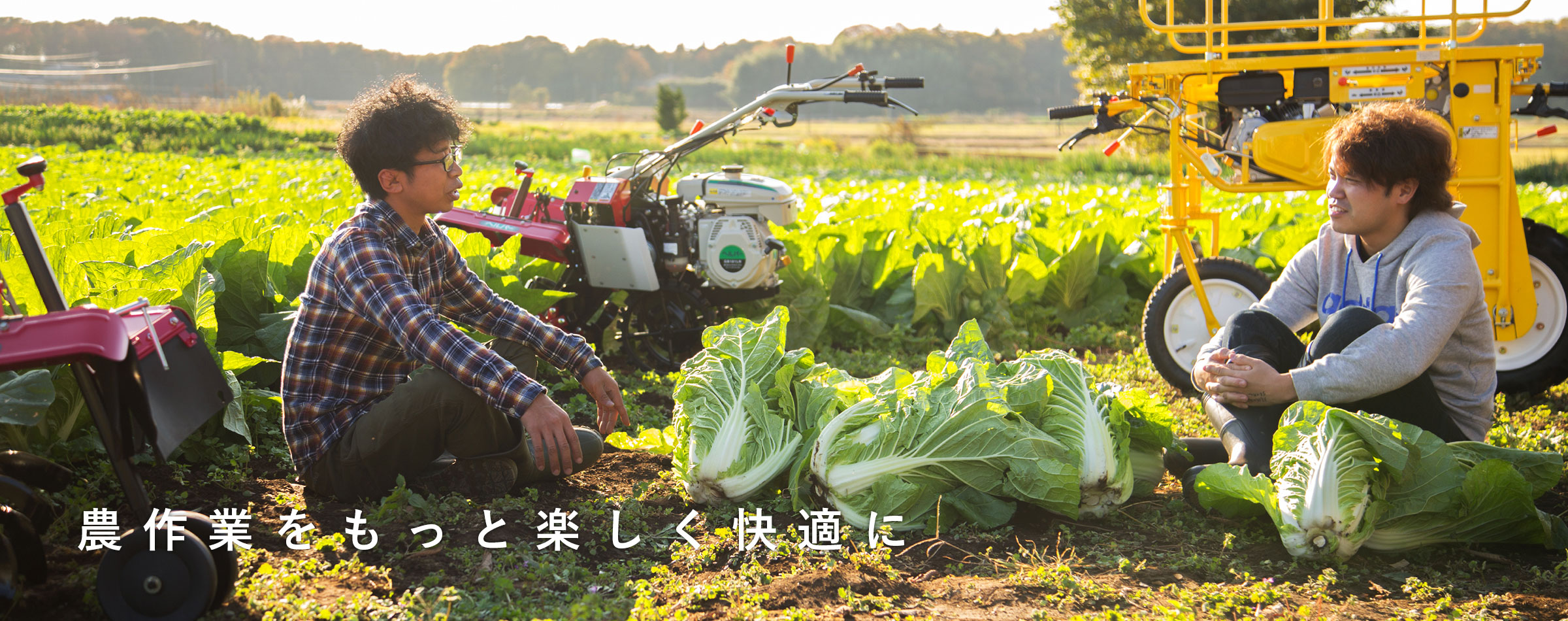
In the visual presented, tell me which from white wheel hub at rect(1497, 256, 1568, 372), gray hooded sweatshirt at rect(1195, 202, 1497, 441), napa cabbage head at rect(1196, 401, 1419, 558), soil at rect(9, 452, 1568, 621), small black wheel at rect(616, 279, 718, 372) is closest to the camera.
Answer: soil at rect(9, 452, 1568, 621)

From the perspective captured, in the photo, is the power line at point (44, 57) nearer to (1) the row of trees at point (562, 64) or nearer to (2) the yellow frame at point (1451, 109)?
(1) the row of trees at point (562, 64)

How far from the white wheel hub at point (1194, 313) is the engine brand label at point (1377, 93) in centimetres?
98

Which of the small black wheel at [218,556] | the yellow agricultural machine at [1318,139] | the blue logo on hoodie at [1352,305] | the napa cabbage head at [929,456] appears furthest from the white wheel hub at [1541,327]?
the small black wheel at [218,556]

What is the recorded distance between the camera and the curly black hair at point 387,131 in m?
2.78

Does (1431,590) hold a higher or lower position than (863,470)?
lower

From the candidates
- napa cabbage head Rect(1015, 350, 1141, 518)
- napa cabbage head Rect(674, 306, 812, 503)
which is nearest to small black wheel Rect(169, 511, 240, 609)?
napa cabbage head Rect(674, 306, 812, 503)

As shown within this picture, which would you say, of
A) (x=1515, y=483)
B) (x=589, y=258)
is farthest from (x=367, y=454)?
(x=1515, y=483)

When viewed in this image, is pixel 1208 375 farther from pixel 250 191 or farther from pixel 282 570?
pixel 250 191

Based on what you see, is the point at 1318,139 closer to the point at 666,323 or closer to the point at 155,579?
the point at 666,323

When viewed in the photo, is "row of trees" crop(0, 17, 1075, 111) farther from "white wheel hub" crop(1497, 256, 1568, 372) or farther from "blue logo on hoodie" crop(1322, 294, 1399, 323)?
"blue logo on hoodie" crop(1322, 294, 1399, 323)

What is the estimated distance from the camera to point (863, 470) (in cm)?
284

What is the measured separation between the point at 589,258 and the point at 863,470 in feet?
8.64

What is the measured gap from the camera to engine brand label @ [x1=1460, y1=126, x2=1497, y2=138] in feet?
14.5

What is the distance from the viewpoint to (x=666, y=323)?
518cm
